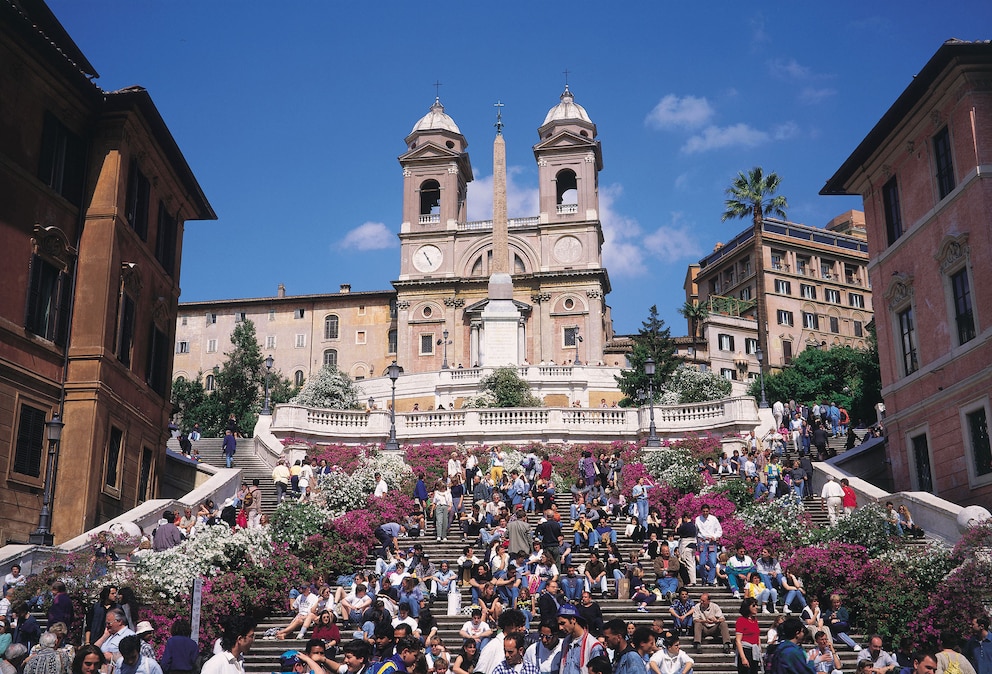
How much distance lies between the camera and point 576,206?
84.5m

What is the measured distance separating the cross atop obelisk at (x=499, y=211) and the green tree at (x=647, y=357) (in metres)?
11.8

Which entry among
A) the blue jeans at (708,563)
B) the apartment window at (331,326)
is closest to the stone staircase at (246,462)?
the blue jeans at (708,563)

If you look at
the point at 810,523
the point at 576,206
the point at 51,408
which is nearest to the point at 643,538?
the point at 810,523

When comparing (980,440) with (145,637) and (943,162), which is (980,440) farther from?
(145,637)

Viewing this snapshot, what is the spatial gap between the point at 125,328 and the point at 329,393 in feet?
113

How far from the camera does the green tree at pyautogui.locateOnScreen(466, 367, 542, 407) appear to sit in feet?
171

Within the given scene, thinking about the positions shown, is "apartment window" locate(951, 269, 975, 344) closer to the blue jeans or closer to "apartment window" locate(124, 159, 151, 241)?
the blue jeans

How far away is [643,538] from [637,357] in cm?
3465

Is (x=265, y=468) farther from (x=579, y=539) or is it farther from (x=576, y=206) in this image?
(x=576, y=206)

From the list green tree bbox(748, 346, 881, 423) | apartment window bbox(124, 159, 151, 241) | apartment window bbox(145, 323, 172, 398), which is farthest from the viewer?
green tree bbox(748, 346, 881, 423)

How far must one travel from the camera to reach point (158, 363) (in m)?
32.3

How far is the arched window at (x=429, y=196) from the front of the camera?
88.4 metres

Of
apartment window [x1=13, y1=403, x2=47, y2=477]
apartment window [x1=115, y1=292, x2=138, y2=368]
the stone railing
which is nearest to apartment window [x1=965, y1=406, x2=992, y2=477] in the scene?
the stone railing

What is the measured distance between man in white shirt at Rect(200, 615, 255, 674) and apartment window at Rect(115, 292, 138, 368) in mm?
18280
